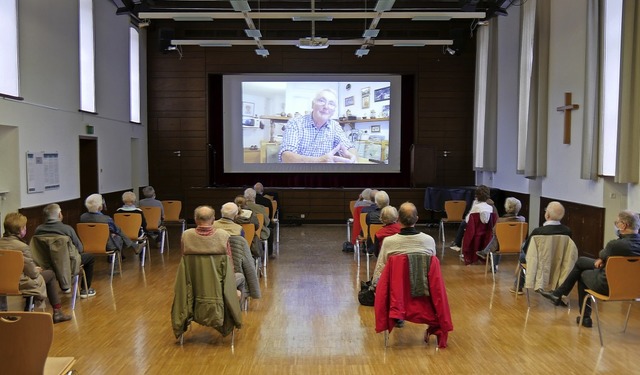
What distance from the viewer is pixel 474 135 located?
14023 millimetres

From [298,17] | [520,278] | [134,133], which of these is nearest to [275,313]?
[520,278]

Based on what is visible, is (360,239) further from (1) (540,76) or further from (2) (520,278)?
(1) (540,76)

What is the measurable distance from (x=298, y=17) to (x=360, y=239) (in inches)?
153

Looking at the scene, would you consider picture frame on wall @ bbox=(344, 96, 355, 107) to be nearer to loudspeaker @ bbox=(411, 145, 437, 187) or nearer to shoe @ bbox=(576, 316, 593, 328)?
loudspeaker @ bbox=(411, 145, 437, 187)

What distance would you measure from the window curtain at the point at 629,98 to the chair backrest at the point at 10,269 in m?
6.82

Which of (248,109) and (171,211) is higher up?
(248,109)

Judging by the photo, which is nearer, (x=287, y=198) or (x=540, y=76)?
(x=540, y=76)

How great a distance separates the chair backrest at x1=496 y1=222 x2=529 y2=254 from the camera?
7.06 metres

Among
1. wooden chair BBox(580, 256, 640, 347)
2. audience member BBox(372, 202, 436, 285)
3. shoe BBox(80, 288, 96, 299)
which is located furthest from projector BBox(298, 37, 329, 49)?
wooden chair BBox(580, 256, 640, 347)

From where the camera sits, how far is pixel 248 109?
1460 cm

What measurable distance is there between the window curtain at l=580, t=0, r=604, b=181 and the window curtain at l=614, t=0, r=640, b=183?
0.74m

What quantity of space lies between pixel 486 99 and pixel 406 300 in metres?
9.24

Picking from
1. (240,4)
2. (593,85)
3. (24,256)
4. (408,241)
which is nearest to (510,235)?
(593,85)

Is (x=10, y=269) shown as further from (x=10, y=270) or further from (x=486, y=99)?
(x=486, y=99)
